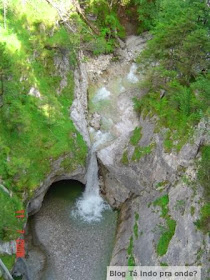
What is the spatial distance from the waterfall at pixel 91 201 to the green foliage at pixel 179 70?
7.10m

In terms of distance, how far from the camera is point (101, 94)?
98.4 feet

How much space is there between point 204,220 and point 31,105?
14.9 meters

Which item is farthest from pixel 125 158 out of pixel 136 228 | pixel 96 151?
pixel 136 228

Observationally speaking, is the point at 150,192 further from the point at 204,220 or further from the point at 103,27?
the point at 103,27

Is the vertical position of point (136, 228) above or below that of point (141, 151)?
below

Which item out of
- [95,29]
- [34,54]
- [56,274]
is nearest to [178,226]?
[56,274]

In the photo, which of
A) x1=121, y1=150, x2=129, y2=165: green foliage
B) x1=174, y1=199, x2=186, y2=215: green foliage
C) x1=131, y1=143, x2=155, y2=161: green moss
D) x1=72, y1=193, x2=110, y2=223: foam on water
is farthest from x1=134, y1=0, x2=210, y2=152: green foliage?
x1=72, y1=193, x2=110, y2=223: foam on water

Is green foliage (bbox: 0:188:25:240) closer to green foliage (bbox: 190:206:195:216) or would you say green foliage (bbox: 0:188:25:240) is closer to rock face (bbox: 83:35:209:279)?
rock face (bbox: 83:35:209:279)

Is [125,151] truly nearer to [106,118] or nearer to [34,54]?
[106,118]

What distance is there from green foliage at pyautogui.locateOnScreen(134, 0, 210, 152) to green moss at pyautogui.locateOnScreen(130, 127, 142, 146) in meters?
1.85

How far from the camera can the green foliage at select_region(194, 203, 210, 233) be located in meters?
16.1

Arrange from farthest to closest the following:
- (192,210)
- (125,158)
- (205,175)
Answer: (125,158)
(192,210)
(205,175)

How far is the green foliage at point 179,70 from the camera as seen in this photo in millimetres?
20381

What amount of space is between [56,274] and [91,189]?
8.09 m
